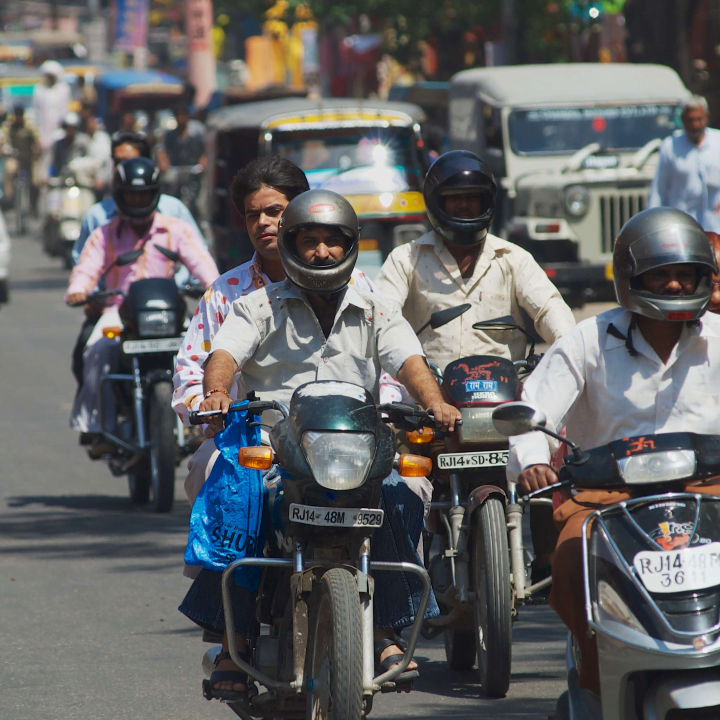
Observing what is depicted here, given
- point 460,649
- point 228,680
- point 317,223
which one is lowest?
point 460,649

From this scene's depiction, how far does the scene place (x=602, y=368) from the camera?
4273mm

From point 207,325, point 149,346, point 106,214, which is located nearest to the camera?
point 207,325

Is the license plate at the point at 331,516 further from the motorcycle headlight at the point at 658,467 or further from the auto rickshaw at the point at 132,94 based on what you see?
the auto rickshaw at the point at 132,94

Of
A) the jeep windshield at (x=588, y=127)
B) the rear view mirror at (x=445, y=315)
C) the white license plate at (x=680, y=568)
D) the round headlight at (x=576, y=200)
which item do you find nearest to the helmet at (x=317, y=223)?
the rear view mirror at (x=445, y=315)

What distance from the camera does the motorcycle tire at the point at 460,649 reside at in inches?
232

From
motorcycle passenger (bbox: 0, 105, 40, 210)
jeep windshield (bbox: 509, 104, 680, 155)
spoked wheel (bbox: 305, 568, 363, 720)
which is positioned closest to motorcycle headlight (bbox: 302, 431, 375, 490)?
spoked wheel (bbox: 305, 568, 363, 720)

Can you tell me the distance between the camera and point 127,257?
9.36m

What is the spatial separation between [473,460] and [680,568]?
2099 mm

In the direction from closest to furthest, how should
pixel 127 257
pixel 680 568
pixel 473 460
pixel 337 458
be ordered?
1. pixel 680 568
2. pixel 337 458
3. pixel 473 460
4. pixel 127 257

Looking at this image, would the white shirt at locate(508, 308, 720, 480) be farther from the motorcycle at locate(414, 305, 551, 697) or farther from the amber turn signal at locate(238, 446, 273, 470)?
the motorcycle at locate(414, 305, 551, 697)

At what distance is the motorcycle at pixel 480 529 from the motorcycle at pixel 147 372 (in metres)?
3.33

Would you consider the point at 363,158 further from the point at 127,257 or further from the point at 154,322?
the point at 154,322

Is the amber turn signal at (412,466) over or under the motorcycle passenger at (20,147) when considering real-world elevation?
over

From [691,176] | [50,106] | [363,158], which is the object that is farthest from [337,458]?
[50,106]
